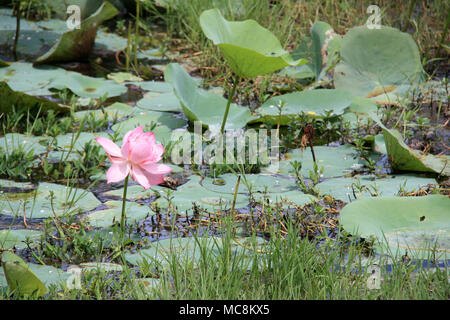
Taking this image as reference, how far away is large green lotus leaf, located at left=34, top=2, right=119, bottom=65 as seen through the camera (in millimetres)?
3439

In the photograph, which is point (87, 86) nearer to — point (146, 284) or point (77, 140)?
point (77, 140)

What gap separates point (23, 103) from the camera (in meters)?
2.81

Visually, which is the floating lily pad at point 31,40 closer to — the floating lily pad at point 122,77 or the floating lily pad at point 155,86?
the floating lily pad at point 122,77

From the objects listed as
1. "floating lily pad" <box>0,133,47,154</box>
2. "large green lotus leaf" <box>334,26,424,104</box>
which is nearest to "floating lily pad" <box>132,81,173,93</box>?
"floating lily pad" <box>0,133,47,154</box>

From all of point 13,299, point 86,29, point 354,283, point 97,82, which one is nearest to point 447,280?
point 354,283

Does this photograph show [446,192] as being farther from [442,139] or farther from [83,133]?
[83,133]

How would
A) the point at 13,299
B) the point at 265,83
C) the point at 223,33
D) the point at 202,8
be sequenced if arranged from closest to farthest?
the point at 13,299 → the point at 223,33 → the point at 265,83 → the point at 202,8

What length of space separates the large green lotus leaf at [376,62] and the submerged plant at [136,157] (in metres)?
1.80

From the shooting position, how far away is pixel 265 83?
129 inches

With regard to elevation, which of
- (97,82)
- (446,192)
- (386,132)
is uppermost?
(97,82)

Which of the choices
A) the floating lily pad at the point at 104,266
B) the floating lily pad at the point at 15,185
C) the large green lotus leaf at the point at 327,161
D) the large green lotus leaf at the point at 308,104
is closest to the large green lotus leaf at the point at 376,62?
the large green lotus leaf at the point at 308,104

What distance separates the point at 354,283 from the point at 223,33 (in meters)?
1.30

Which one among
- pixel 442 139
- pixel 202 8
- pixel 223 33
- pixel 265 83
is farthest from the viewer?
pixel 202 8

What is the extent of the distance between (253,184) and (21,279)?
3.50ft
